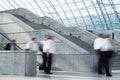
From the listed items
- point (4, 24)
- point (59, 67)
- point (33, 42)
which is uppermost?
point (4, 24)

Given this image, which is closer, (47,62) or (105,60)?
(105,60)

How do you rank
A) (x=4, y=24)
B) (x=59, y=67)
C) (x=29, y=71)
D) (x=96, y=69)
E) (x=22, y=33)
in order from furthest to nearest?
(x=4, y=24), (x=22, y=33), (x=59, y=67), (x=96, y=69), (x=29, y=71)

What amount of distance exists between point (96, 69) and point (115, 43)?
18018mm

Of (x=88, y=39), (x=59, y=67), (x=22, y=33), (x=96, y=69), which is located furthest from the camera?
(x=88, y=39)

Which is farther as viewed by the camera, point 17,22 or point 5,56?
point 17,22

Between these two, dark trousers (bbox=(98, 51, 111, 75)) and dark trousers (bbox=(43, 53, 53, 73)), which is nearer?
dark trousers (bbox=(98, 51, 111, 75))

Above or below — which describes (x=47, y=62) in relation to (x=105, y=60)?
below

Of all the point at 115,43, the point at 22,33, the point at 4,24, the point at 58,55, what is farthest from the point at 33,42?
the point at 115,43

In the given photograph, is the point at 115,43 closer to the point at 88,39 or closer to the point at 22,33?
the point at 88,39

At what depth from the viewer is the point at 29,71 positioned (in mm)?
16828

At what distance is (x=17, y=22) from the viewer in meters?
27.8

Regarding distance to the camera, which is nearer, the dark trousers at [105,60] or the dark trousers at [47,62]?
the dark trousers at [105,60]

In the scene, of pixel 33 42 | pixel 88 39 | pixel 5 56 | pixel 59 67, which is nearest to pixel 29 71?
pixel 5 56

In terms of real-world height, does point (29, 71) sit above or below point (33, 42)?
below
